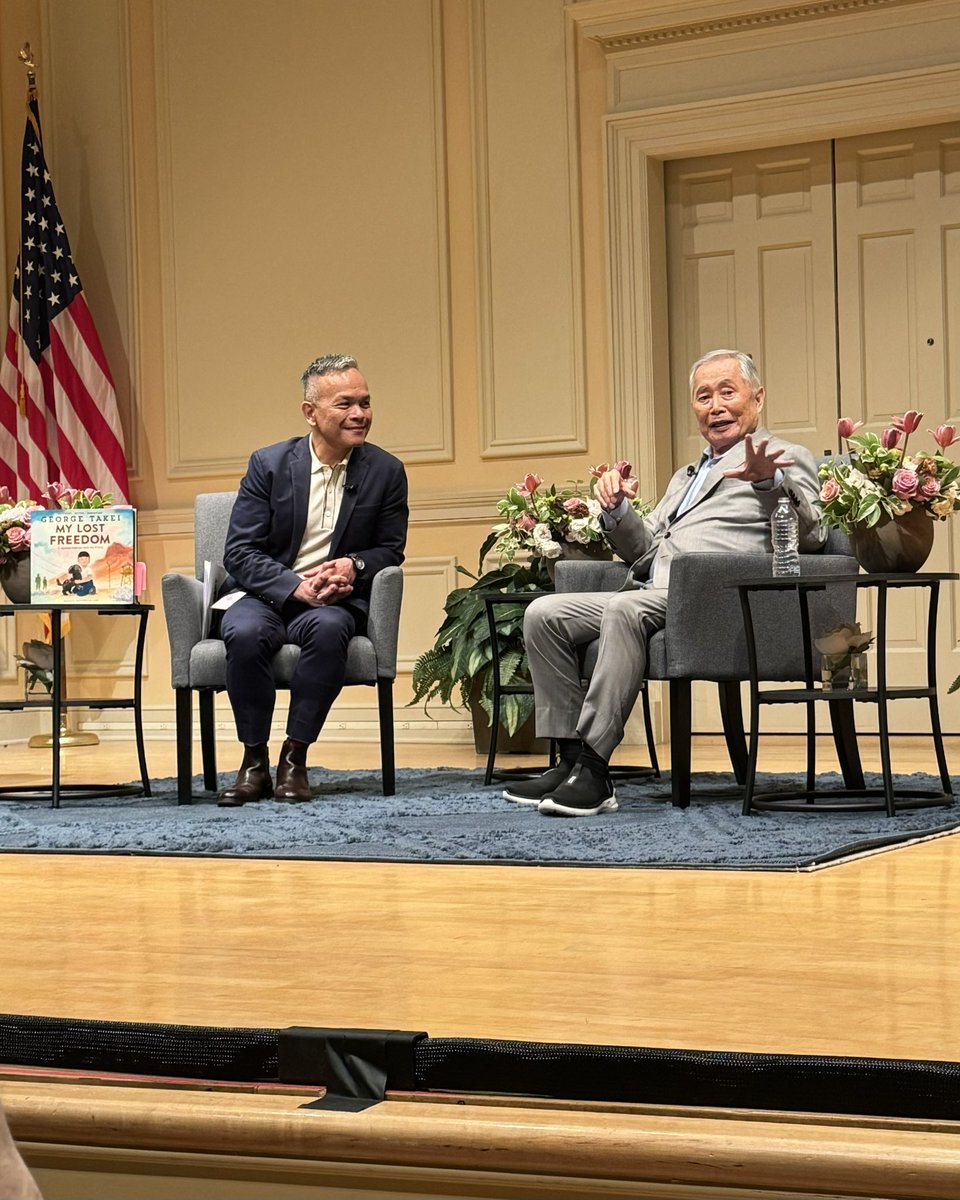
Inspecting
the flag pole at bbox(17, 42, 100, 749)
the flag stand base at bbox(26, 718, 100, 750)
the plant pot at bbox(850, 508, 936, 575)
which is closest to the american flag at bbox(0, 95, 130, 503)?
the flag pole at bbox(17, 42, 100, 749)

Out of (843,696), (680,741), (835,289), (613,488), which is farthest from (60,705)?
(835,289)

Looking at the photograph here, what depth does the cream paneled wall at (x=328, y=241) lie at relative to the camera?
6.38 metres

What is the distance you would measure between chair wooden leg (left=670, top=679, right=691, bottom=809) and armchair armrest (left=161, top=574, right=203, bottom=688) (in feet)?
4.27

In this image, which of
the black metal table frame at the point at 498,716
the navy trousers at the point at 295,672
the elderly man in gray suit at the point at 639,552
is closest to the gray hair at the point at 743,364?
the elderly man in gray suit at the point at 639,552

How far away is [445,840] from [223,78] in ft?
15.3

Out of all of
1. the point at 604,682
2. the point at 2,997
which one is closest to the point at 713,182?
the point at 604,682

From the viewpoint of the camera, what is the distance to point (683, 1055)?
4.43 ft

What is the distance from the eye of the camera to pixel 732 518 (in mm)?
4055

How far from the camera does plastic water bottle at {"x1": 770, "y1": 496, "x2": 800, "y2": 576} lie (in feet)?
12.2

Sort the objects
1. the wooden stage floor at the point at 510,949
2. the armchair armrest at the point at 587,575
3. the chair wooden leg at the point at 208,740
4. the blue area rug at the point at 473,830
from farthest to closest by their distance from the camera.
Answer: the chair wooden leg at the point at 208,740 → the armchair armrest at the point at 587,575 → the blue area rug at the point at 473,830 → the wooden stage floor at the point at 510,949

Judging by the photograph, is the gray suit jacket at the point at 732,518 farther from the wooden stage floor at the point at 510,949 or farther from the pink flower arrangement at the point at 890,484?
the wooden stage floor at the point at 510,949

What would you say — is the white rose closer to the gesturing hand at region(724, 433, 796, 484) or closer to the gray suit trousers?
the gray suit trousers

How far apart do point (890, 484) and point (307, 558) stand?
1.57m

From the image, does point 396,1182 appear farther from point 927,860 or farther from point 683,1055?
point 927,860
